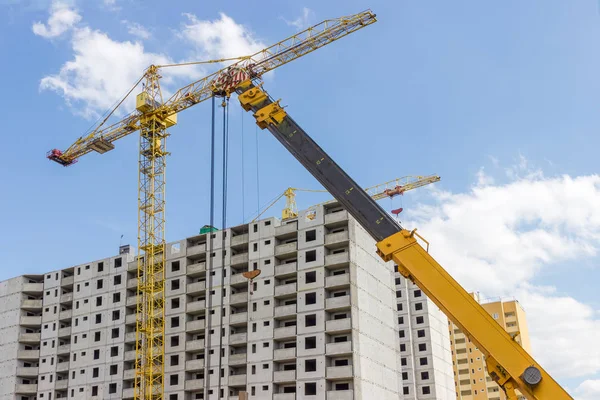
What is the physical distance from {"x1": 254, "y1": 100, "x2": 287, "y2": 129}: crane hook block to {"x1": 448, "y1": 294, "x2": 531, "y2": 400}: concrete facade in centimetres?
10917

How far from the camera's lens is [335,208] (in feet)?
274

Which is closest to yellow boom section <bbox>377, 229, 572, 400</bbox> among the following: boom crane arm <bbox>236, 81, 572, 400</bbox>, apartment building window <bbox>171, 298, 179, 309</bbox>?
boom crane arm <bbox>236, 81, 572, 400</bbox>

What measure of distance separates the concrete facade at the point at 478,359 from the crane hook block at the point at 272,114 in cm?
10917

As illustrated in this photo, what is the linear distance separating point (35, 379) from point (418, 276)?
8092 cm

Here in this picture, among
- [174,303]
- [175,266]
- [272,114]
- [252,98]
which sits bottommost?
[272,114]

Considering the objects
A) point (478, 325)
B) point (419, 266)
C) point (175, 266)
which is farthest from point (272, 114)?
point (175, 266)

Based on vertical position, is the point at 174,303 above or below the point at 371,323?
above

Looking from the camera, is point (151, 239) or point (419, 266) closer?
point (419, 266)

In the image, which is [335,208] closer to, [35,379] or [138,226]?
[138,226]

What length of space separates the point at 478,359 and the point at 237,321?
258ft

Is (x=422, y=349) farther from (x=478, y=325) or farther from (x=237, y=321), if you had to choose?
(x=478, y=325)

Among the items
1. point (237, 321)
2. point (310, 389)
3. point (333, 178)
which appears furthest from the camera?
point (237, 321)

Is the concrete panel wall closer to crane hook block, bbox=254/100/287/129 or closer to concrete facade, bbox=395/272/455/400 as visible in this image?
concrete facade, bbox=395/272/455/400

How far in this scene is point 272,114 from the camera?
3956cm
